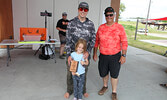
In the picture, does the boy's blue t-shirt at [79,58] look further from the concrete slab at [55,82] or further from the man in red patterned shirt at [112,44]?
the concrete slab at [55,82]

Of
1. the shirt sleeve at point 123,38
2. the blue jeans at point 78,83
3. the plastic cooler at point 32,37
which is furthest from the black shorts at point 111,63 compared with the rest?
the plastic cooler at point 32,37

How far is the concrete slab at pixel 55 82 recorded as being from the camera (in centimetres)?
235

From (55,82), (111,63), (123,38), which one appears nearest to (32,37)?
(55,82)

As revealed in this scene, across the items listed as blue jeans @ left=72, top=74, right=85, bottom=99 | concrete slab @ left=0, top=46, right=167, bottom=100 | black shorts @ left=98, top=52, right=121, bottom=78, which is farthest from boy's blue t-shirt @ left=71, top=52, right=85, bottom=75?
concrete slab @ left=0, top=46, right=167, bottom=100

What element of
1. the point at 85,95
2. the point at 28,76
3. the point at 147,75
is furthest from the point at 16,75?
the point at 147,75

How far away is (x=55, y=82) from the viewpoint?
2818mm

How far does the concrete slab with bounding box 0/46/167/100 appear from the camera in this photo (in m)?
2.35

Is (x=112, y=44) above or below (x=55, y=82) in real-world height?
above

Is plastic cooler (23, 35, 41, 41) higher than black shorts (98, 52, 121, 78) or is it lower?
higher

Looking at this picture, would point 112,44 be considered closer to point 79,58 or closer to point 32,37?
point 79,58

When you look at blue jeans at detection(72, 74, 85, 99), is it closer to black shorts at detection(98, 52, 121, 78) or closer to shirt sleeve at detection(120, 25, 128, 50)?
black shorts at detection(98, 52, 121, 78)

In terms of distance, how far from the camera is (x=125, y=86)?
2801mm

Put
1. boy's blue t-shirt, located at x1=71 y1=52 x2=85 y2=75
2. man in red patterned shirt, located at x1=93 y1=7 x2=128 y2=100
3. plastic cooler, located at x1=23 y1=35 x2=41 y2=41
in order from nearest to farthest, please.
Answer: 1. boy's blue t-shirt, located at x1=71 y1=52 x2=85 y2=75
2. man in red patterned shirt, located at x1=93 y1=7 x2=128 y2=100
3. plastic cooler, located at x1=23 y1=35 x2=41 y2=41

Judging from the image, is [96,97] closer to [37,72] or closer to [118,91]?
[118,91]
